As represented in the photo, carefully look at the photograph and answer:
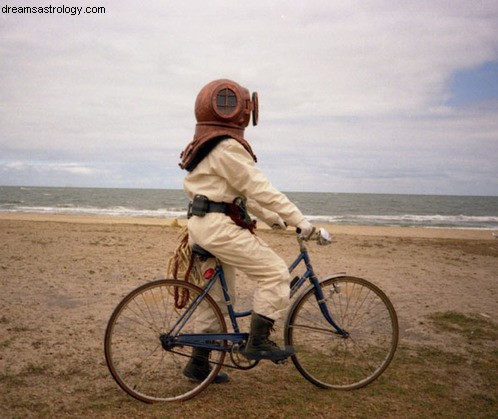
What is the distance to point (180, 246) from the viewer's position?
305cm

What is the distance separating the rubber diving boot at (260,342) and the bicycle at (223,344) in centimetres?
10

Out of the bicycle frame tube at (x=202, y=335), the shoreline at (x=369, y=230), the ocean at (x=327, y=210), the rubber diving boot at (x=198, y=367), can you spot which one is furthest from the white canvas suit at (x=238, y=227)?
the ocean at (x=327, y=210)

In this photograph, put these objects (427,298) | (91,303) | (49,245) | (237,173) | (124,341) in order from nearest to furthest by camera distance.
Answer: (237,173), (124,341), (91,303), (427,298), (49,245)

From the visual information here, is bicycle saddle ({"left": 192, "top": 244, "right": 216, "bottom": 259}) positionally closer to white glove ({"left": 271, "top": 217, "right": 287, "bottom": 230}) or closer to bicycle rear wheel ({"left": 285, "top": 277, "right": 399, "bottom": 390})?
white glove ({"left": 271, "top": 217, "right": 287, "bottom": 230})

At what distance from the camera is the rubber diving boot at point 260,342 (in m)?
2.85

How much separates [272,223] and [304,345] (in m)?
1.30

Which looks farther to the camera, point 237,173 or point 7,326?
point 7,326

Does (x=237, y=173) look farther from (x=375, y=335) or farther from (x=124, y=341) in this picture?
(x=375, y=335)

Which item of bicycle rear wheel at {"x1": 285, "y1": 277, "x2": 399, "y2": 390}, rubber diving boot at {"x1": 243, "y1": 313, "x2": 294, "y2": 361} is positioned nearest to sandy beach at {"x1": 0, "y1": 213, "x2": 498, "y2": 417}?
bicycle rear wheel at {"x1": 285, "y1": 277, "x2": 399, "y2": 390}

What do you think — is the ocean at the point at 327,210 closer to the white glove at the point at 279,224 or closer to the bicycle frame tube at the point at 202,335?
the white glove at the point at 279,224

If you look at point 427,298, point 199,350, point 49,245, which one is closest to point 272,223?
point 199,350

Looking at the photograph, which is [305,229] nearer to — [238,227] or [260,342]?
[238,227]

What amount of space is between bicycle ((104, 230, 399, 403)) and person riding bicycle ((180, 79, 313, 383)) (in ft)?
0.53

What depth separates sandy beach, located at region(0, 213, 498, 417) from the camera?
10.9 feet
